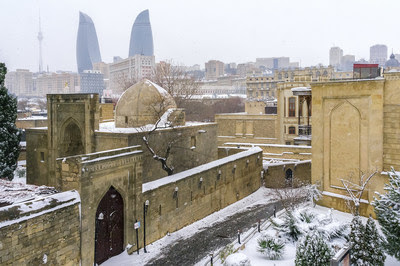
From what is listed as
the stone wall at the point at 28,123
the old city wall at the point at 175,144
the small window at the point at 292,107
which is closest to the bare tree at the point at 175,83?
the small window at the point at 292,107

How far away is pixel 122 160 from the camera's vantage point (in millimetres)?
15516

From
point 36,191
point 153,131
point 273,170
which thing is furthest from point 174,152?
point 36,191

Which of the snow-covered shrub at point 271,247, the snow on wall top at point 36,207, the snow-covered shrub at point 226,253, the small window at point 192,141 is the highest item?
the small window at point 192,141

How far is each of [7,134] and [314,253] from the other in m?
21.4

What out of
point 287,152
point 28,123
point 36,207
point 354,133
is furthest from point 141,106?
point 28,123

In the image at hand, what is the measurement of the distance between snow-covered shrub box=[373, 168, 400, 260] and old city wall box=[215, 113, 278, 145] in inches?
1234

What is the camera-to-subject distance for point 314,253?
11156 millimetres

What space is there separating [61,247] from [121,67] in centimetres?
15200

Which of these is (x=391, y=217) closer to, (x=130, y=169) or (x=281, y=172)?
(x=130, y=169)

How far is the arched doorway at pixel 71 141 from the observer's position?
2450cm

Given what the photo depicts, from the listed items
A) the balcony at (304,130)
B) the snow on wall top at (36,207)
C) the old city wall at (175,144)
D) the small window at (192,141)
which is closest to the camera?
the snow on wall top at (36,207)

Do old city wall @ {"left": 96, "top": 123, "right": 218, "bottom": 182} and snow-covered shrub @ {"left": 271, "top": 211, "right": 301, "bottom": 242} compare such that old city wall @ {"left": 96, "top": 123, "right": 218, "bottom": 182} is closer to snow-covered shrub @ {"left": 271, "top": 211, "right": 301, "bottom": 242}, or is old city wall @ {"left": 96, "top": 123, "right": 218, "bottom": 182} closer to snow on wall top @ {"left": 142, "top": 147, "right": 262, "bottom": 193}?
snow on wall top @ {"left": 142, "top": 147, "right": 262, "bottom": 193}

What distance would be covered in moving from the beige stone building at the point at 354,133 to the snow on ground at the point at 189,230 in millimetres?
5739

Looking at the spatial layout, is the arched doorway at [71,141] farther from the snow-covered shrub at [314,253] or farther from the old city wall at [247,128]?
the old city wall at [247,128]
